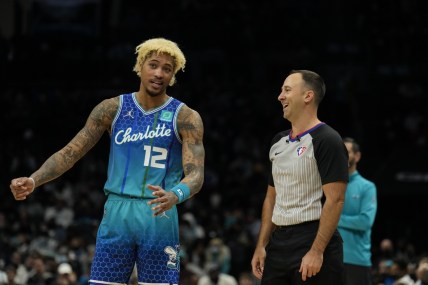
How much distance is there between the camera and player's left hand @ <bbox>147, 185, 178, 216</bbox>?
231 inches

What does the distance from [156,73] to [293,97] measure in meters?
0.98

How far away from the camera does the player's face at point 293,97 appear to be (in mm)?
6387

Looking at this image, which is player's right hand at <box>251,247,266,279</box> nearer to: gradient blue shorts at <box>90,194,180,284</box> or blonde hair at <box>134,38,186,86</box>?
gradient blue shorts at <box>90,194,180,284</box>

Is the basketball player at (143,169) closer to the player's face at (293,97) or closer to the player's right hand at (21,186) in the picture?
the player's right hand at (21,186)

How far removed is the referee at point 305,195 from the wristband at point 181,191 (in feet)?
2.16

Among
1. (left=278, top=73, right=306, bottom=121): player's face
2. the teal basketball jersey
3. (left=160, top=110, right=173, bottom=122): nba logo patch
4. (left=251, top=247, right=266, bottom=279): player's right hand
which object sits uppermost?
(left=278, top=73, right=306, bottom=121): player's face

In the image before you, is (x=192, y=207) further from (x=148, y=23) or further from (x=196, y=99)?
(x=148, y=23)

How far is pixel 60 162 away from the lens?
21.4 ft

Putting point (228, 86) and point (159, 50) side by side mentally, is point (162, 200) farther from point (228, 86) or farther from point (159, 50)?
point (228, 86)

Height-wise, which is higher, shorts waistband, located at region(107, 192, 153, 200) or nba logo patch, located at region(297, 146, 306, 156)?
nba logo patch, located at region(297, 146, 306, 156)

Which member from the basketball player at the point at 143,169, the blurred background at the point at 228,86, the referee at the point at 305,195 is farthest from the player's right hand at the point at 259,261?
the blurred background at the point at 228,86

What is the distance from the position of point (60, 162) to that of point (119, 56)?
18.5m

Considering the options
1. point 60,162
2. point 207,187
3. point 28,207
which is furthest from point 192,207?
point 60,162

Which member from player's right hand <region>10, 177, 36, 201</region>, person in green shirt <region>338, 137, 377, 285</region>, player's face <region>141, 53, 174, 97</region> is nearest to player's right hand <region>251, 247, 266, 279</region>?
player's face <region>141, 53, 174, 97</region>
